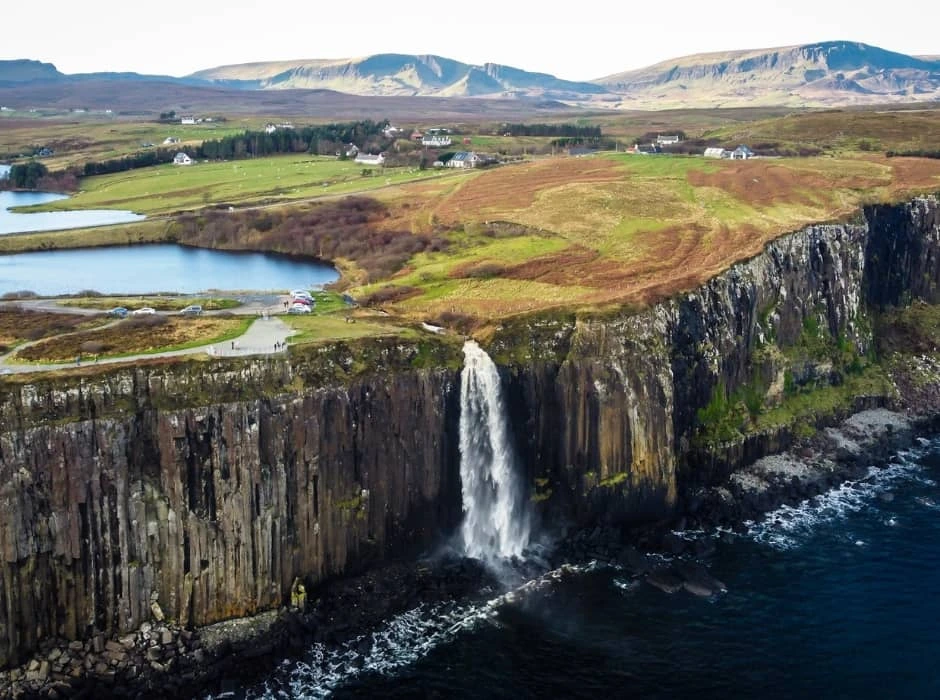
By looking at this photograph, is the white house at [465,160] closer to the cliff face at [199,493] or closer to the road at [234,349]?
the road at [234,349]

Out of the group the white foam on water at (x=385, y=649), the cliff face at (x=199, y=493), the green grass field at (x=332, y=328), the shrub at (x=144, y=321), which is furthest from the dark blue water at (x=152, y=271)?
the white foam on water at (x=385, y=649)

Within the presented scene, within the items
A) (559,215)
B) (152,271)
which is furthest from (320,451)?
(559,215)

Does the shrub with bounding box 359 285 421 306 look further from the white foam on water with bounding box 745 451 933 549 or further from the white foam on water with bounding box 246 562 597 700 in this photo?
the white foam on water with bounding box 745 451 933 549

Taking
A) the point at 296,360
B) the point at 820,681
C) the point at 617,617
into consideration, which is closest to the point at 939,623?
the point at 820,681

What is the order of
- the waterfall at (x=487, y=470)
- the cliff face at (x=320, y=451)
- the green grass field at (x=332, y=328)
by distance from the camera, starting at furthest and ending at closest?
the waterfall at (x=487, y=470) → the green grass field at (x=332, y=328) → the cliff face at (x=320, y=451)

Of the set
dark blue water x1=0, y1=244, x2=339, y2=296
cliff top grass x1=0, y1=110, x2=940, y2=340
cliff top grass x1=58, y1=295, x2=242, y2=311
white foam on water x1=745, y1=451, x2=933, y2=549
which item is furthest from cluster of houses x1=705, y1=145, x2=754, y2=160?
cliff top grass x1=58, y1=295, x2=242, y2=311
